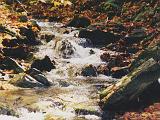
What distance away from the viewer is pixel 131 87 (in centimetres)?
1741

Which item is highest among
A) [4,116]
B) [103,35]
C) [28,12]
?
[28,12]

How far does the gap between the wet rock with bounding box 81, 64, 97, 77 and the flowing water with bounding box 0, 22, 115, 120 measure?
0.32 metres

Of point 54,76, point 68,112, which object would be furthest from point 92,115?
point 54,76

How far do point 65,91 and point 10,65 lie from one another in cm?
474

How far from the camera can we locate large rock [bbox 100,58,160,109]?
56.3ft

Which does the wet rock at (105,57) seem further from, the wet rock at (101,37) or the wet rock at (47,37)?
the wet rock at (47,37)

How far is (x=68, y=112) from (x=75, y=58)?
36.4 feet

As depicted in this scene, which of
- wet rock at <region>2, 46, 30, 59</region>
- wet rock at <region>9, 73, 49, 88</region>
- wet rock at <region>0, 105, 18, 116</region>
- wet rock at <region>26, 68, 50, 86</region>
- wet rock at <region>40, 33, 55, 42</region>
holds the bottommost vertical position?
wet rock at <region>0, 105, 18, 116</region>

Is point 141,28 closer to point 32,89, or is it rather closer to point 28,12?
point 32,89

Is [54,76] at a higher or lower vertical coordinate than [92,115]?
higher

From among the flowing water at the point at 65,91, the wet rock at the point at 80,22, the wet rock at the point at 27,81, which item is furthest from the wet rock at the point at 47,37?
the wet rock at the point at 27,81

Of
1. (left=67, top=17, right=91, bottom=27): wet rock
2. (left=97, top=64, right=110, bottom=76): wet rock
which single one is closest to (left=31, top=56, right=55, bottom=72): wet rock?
(left=97, top=64, right=110, bottom=76): wet rock

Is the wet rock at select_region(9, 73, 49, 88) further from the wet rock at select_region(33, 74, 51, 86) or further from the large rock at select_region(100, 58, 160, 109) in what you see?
the large rock at select_region(100, 58, 160, 109)

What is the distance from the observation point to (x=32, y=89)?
66.1 ft
